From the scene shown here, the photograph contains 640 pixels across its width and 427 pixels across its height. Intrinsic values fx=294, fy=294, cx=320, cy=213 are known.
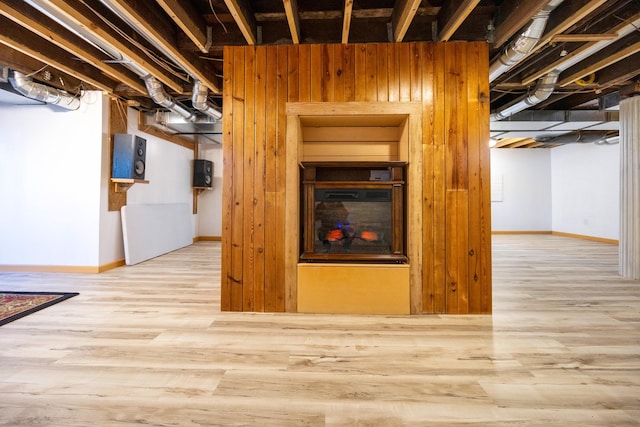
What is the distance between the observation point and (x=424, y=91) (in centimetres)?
266

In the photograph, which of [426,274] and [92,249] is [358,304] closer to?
[426,274]

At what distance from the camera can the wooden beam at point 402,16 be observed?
2215 mm

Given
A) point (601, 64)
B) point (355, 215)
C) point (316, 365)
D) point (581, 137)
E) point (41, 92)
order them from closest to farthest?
point (316, 365) → point (355, 215) → point (601, 64) → point (41, 92) → point (581, 137)

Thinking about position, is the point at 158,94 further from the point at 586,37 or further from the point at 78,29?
the point at 586,37

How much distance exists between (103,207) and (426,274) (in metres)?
4.48

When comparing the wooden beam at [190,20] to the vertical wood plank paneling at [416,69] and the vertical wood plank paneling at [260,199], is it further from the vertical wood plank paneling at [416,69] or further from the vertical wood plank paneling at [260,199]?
the vertical wood plank paneling at [416,69]

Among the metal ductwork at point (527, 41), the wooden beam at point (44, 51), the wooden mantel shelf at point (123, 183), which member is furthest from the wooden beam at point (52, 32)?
the metal ductwork at point (527, 41)

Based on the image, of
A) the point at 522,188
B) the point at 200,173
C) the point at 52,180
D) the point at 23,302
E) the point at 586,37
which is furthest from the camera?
the point at 522,188

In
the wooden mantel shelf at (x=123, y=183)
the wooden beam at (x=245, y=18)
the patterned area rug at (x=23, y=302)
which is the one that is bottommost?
the patterned area rug at (x=23, y=302)

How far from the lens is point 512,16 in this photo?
97.3 inches

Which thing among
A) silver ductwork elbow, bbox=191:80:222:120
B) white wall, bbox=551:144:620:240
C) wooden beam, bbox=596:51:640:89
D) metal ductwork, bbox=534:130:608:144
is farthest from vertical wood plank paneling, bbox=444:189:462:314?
white wall, bbox=551:144:620:240

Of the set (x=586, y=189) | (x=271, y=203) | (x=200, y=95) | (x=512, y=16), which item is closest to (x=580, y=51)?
(x=512, y=16)

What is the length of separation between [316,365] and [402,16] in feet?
8.89

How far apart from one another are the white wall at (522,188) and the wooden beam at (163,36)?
27.6 ft
